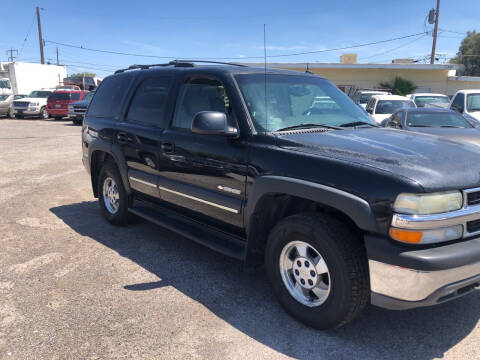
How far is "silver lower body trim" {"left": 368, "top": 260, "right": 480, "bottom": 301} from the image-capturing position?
2396 mm

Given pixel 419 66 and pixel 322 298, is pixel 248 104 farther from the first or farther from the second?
pixel 419 66

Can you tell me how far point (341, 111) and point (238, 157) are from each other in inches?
49.4

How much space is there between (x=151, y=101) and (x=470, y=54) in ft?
191

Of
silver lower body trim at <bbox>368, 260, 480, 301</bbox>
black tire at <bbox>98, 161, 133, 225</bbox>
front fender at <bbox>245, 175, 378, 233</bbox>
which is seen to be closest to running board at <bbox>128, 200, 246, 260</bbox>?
black tire at <bbox>98, 161, 133, 225</bbox>

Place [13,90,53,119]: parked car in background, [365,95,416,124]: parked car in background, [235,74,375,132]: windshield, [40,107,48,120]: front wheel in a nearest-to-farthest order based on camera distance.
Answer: [235,74,375,132]: windshield → [365,95,416,124]: parked car in background → [13,90,53,119]: parked car in background → [40,107,48,120]: front wheel

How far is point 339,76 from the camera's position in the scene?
102 feet

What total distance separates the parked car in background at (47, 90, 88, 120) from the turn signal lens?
22985 mm

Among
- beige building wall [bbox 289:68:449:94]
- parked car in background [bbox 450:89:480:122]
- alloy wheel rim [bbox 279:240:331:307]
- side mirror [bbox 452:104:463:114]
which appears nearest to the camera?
alloy wheel rim [bbox 279:240:331:307]

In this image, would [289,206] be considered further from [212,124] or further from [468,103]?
[468,103]

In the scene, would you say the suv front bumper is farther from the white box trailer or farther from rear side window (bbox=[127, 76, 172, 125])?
the white box trailer

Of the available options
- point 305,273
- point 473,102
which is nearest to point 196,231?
point 305,273

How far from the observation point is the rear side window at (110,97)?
200 inches

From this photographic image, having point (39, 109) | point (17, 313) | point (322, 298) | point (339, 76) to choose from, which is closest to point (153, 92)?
point (17, 313)

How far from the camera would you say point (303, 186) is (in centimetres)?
280
